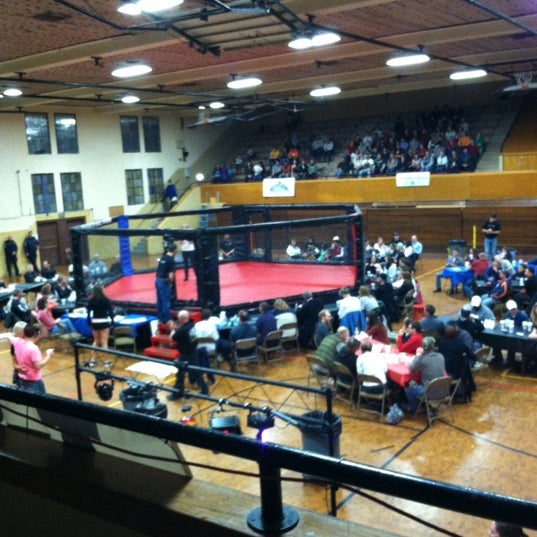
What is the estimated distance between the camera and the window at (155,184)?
2920 cm

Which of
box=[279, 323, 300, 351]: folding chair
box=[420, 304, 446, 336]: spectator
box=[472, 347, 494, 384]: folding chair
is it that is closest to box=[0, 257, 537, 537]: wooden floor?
box=[472, 347, 494, 384]: folding chair

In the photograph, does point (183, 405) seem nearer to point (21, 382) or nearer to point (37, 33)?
point (21, 382)

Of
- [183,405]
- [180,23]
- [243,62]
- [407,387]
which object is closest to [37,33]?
[180,23]

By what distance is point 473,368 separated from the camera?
397 inches

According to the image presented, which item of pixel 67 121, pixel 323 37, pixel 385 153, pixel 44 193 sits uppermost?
pixel 67 121

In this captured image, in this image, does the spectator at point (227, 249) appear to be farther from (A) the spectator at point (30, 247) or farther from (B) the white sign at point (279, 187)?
(A) the spectator at point (30, 247)

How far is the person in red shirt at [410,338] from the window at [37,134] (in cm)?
1920

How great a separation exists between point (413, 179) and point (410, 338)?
1494 centimetres

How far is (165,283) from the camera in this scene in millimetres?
12234

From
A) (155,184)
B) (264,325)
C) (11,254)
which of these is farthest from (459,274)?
(155,184)

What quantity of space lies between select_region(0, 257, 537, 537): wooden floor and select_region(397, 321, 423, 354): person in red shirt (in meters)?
1.14

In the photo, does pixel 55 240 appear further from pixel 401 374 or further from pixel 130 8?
pixel 401 374

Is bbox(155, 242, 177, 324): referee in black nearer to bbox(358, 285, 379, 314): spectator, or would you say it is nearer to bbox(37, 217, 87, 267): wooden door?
bbox(358, 285, 379, 314): spectator

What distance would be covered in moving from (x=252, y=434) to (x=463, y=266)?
10107mm
